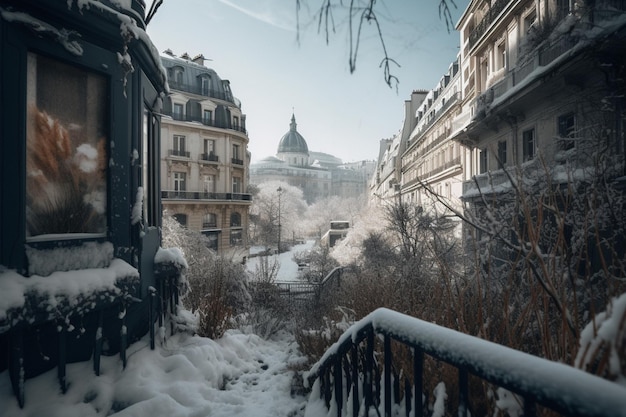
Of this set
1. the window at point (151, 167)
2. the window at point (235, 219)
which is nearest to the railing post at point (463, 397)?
the window at point (151, 167)

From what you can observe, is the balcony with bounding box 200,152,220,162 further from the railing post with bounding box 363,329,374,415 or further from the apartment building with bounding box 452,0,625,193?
the railing post with bounding box 363,329,374,415

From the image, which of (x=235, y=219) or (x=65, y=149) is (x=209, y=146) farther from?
(x=65, y=149)

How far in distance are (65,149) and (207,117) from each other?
28.8 m

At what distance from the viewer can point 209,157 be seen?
3039 cm

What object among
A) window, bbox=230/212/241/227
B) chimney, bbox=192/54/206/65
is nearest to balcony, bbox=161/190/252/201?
window, bbox=230/212/241/227

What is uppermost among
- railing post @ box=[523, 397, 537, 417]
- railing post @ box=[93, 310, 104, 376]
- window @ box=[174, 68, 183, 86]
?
window @ box=[174, 68, 183, 86]

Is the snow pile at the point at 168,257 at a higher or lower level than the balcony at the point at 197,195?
lower

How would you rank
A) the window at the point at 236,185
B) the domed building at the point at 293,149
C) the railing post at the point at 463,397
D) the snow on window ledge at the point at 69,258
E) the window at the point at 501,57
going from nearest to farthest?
the railing post at the point at 463,397, the snow on window ledge at the point at 69,258, the window at the point at 501,57, the window at the point at 236,185, the domed building at the point at 293,149

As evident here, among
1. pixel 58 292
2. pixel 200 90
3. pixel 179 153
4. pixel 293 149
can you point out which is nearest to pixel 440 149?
pixel 200 90

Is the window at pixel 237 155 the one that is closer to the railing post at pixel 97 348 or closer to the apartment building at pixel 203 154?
the apartment building at pixel 203 154

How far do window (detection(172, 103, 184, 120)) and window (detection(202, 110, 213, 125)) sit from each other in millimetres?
1969

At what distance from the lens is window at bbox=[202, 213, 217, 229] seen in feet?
97.2

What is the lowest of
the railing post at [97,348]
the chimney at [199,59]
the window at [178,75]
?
the railing post at [97,348]

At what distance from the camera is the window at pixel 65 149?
11.4ft
